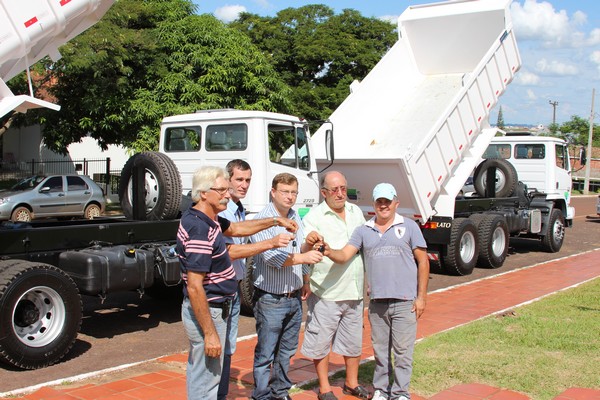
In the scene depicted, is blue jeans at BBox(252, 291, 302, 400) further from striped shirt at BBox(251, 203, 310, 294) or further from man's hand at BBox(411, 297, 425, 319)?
man's hand at BBox(411, 297, 425, 319)

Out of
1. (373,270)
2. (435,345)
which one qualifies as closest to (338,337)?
(373,270)

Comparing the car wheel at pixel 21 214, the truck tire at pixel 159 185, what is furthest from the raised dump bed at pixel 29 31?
the car wheel at pixel 21 214

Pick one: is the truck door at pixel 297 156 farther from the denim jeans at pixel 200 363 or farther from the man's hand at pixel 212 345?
the man's hand at pixel 212 345

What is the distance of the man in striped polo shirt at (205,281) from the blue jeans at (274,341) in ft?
2.42

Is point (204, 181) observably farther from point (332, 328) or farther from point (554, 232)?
point (554, 232)

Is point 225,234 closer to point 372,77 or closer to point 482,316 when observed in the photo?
point 482,316

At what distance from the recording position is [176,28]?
20.0m

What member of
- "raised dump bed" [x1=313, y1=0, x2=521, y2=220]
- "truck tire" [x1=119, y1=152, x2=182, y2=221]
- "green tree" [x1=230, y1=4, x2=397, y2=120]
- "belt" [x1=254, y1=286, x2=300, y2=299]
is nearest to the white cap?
"belt" [x1=254, y1=286, x2=300, y2=299]

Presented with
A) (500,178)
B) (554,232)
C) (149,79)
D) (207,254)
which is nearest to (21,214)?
(149,79)

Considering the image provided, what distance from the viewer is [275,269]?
4883 mm

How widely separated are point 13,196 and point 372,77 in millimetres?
12076

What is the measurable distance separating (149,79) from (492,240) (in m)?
10.9

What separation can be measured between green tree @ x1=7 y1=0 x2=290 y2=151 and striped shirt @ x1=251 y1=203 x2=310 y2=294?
1388 cm

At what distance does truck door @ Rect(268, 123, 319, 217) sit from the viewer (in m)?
9.26
